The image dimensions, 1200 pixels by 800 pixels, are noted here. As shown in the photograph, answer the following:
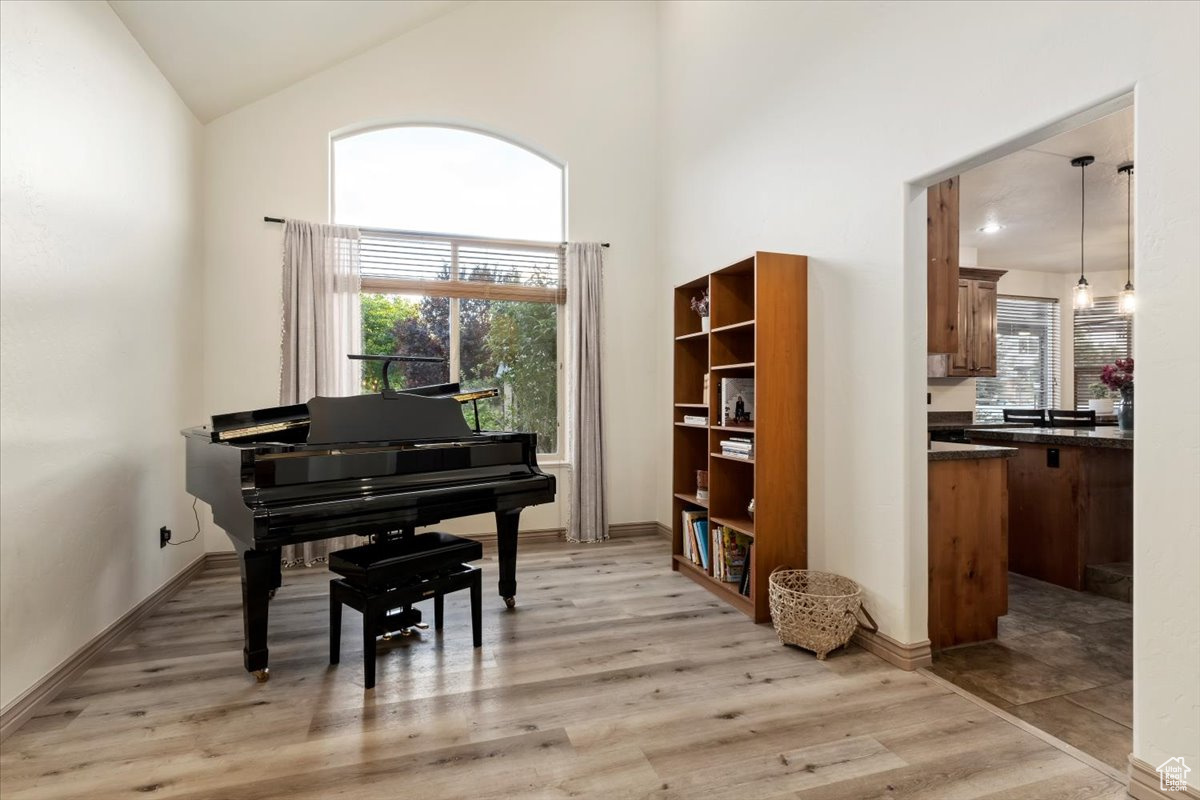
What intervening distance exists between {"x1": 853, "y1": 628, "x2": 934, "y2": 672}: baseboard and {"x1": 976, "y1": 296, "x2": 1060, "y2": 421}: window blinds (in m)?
5.64

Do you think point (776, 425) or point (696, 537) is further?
point (696, 537)

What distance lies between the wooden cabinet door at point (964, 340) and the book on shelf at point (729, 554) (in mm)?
3238

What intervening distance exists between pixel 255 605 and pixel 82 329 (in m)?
1.43

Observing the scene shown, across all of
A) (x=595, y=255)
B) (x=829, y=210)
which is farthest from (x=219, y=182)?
(x=829, y=210)

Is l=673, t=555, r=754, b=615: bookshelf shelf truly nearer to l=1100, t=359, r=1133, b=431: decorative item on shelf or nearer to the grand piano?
the grand piano

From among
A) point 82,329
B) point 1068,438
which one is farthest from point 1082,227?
point 82,329

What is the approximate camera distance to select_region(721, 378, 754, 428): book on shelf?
3461 millimetres

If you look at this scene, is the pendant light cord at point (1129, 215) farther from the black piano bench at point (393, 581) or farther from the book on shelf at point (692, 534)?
the black piano bench at point (393, 581)

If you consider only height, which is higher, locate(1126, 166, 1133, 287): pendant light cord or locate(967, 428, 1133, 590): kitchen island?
locate(1126, 166, 1133, 287): pendant light cord

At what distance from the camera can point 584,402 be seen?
4.71 metres

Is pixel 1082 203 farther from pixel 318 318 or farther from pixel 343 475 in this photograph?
pixel 318 318

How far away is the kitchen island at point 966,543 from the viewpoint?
2.74m

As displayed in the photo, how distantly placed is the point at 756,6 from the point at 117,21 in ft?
11.4

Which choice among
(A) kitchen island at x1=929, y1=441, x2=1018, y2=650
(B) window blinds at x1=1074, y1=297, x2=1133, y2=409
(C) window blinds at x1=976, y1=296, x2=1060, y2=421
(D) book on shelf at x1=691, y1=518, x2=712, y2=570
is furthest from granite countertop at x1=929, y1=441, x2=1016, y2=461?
(B) window blinds at x1=1074, y1=297, x2=1133, y2=409
